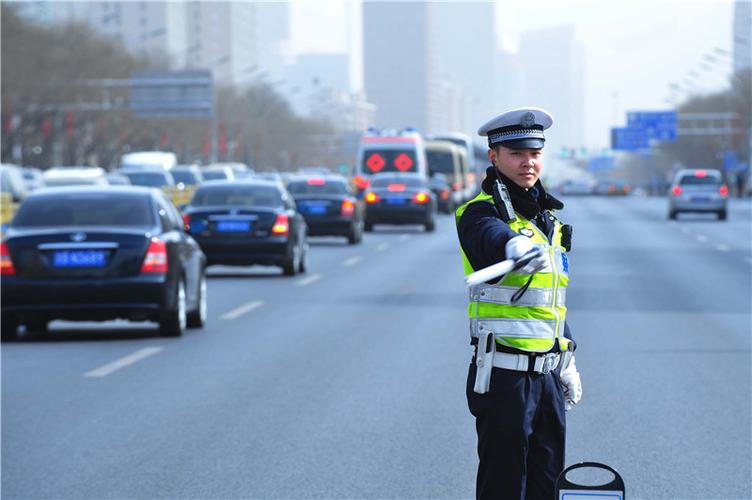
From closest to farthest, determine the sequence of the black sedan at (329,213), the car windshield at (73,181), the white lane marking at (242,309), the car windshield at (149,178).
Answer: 1. the white lane marking at (242,309)
2. the black sedan at (329,213)
3. the car windshield at (73,181)
4. the car windshield at (149,178)

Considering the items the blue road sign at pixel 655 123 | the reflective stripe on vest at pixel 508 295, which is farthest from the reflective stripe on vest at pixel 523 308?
the blue road sign at pixel 655 123

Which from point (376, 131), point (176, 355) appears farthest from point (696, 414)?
point (376, 131)

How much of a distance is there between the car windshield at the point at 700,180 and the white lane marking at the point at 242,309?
36510 millimetres

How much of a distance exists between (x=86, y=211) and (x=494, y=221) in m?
11.4

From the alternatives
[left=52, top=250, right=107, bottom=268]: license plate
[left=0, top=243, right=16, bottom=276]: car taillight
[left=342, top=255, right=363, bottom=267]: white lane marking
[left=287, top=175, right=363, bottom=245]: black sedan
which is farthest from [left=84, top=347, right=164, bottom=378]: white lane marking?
[left=287, top=175, right=363, bottom=245]: black sedan

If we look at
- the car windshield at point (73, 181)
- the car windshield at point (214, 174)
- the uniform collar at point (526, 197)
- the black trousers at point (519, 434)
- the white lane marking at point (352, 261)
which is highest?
the uniform collar at point (526, 197)

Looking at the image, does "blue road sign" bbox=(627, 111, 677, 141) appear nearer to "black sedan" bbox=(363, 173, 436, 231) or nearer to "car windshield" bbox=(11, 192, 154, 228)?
"black sedan" bbox=(363, 173, 436, 231)

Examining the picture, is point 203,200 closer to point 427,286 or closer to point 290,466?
point 427,286

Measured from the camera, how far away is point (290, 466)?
28.0ft

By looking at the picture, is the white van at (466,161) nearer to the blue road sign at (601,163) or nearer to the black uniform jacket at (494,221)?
the black uniform jacket at (494,221)

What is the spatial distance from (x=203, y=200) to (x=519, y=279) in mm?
21994

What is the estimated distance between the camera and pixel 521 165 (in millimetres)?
5059

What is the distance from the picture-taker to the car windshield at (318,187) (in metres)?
38.8

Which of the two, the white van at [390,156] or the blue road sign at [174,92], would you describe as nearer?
the white van at [390,156]
